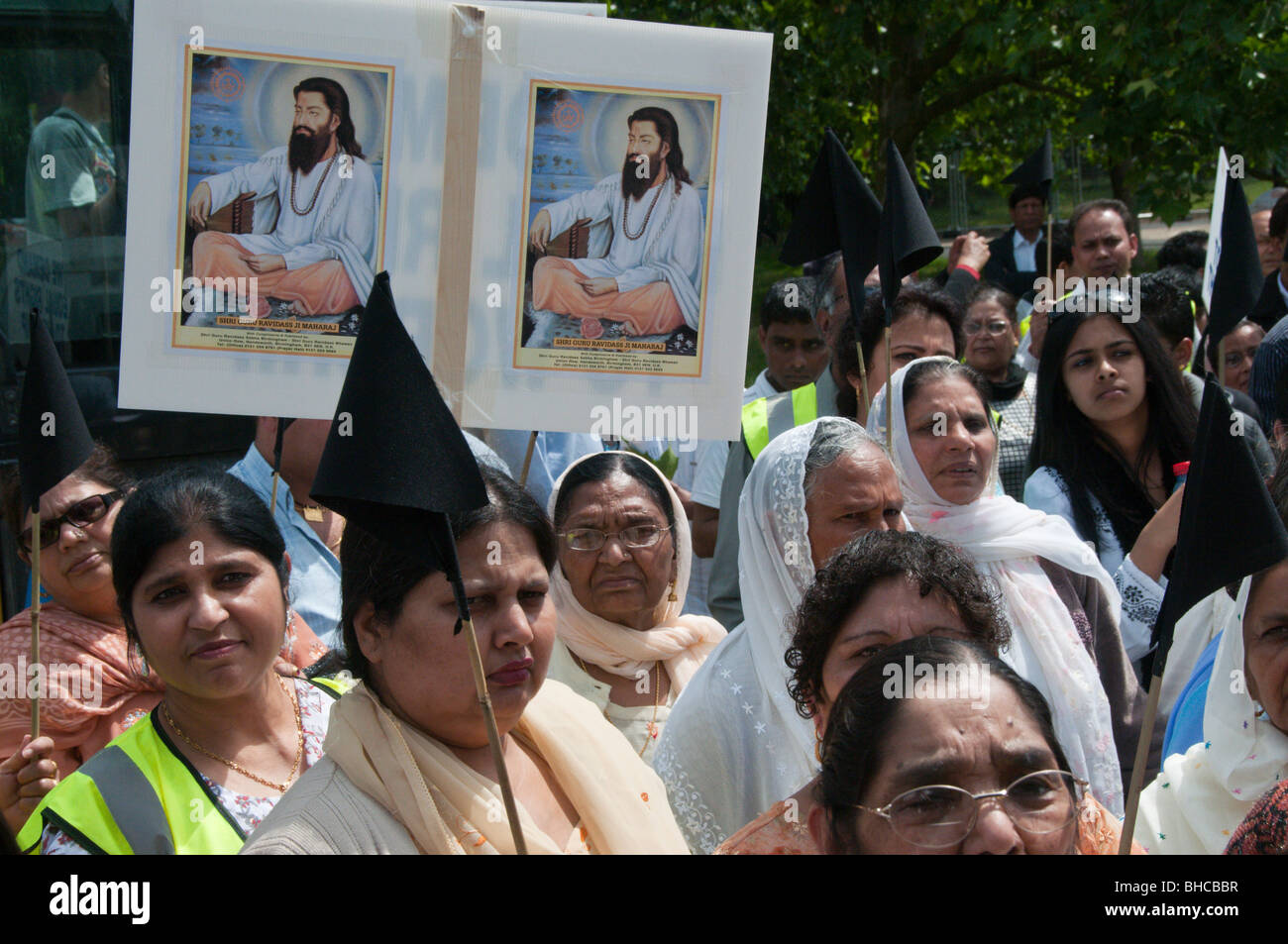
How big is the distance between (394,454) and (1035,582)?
2.13 metres

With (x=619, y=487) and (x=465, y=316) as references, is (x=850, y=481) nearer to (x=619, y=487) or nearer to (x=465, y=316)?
(x=619, y=487)

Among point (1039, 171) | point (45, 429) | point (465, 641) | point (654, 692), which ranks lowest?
point (654, 692)

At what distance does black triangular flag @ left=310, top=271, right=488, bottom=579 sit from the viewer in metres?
1.84

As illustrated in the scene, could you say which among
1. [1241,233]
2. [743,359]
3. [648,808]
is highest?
[1241,233]

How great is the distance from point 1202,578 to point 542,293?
155cm

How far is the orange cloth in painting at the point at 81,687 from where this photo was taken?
2984 millimetres

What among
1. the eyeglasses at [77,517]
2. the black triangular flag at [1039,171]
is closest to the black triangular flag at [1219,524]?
the eyeglasses at [77,517]

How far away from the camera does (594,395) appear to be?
117 inches

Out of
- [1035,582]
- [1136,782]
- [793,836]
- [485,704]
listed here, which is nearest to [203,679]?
[485,704]

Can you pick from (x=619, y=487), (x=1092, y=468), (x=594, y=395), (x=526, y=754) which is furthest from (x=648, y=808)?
(x=1092, y=468)

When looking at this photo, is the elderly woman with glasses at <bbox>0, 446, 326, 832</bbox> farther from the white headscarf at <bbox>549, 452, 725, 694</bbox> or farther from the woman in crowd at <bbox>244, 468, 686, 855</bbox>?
the woman in crowd at <bbox>244, 468, 686, 855</bbox>

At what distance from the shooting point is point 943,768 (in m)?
1.86

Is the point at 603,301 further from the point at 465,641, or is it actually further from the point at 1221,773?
the point at 1221,773

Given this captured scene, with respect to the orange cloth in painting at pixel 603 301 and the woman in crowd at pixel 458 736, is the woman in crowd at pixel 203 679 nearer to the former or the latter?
the woman in crowd at pixel 458 736
